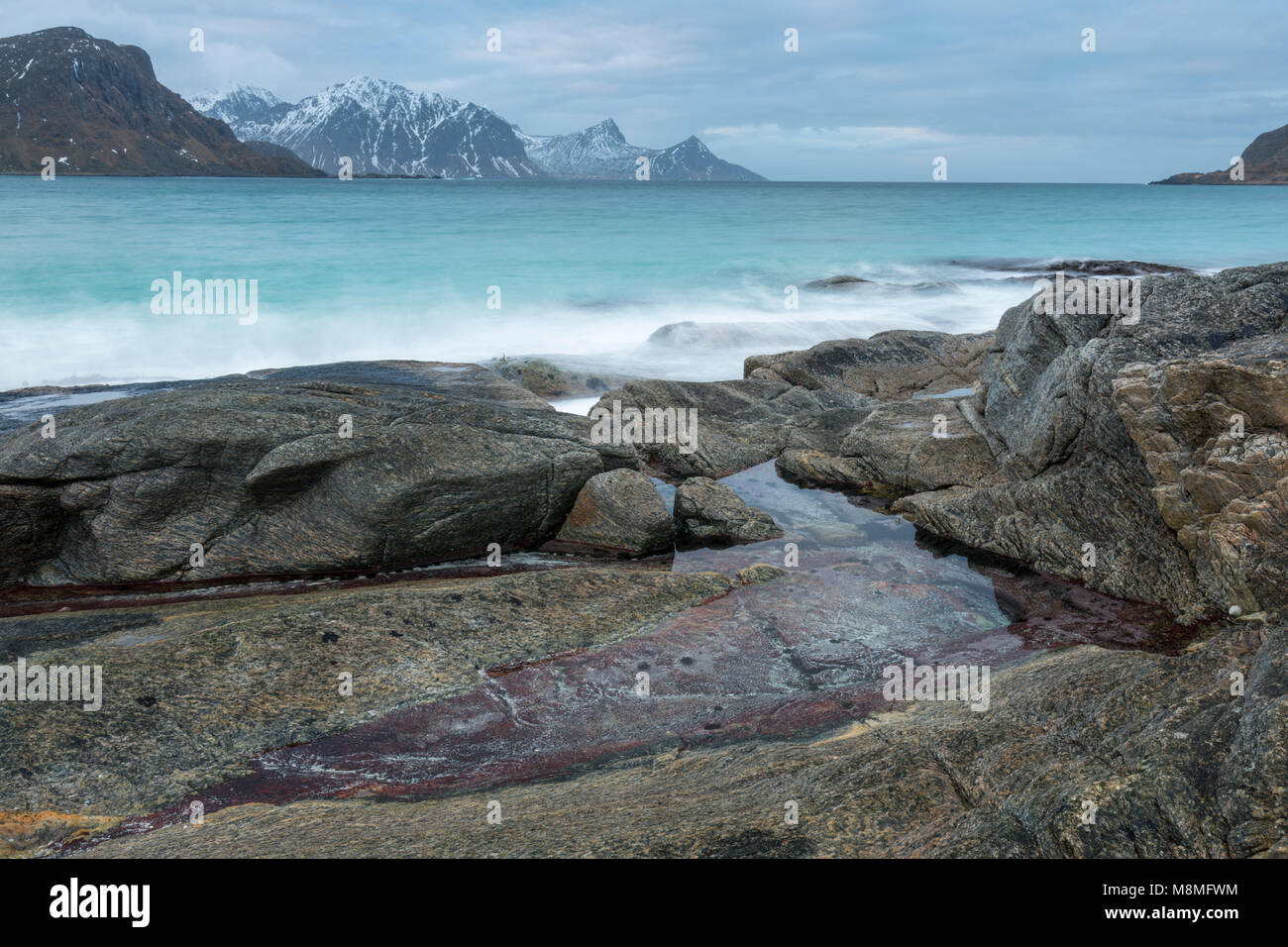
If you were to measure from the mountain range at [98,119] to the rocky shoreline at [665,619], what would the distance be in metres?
182

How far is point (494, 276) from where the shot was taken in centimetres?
3959

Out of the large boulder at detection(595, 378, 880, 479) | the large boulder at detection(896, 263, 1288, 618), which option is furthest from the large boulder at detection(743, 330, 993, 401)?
the large boulder at detection(896, 263, 1288, 618)

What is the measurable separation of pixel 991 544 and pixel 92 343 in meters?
25.5

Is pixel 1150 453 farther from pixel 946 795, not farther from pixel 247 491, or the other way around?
pixel 247 491

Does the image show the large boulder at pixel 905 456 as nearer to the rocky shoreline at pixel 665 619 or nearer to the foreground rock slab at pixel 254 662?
the rocky shoreline at pixel 665 619

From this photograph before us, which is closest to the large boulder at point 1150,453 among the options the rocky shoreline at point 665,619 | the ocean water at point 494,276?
the rocky shoreline at point 665,619

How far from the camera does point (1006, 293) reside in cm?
3822

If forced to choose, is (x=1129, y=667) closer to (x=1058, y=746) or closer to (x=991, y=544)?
(x=1058, y=746)

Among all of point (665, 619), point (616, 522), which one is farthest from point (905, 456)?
point (665, 619)

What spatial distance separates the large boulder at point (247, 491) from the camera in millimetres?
9367

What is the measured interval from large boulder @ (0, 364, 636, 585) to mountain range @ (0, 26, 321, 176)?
180923 millimetres

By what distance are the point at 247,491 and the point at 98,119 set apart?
20414 cm

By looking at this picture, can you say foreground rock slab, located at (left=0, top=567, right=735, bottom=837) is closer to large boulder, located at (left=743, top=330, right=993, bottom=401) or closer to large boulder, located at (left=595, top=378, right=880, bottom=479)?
large boulder, located at (left=595, top=378, right=880, bottom=479)

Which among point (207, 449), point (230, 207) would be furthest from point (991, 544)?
point (230, 207)
